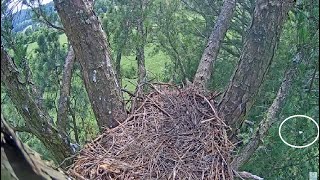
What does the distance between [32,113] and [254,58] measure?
3.19 feet

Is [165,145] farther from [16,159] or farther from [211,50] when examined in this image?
[16,159]

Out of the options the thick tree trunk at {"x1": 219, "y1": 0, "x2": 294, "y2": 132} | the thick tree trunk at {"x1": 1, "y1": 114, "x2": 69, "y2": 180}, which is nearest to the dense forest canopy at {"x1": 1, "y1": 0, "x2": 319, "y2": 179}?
the thick tree trunk at {"x1": 219, "y1": 0, "x2": 294, "y2": 132}

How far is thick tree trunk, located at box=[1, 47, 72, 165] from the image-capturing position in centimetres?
212

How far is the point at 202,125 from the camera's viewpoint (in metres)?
2.48

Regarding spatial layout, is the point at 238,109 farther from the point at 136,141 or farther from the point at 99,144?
the point at 99,144

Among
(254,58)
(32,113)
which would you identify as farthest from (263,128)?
(32,113)

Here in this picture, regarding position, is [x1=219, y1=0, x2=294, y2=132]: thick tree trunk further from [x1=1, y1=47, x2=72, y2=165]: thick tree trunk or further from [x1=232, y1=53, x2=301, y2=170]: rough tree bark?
[x1=1, y1=47, x2=72, y2=165]: thick tree trunk

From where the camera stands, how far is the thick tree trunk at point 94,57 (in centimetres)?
230

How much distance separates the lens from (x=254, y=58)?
235cm

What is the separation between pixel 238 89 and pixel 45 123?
86cm

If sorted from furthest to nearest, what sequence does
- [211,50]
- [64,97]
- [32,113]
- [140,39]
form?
Result: [140,39]
[64,97]
[211,50]
[32,113]

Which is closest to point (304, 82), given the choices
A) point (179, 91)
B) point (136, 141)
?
point (179, 91)

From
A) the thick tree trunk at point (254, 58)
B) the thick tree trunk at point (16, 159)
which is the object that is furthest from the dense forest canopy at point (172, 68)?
the thick tree trunk at point (16, 159)

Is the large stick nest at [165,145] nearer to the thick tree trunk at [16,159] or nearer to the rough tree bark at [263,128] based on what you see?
the rough tree bark at [263,128]
